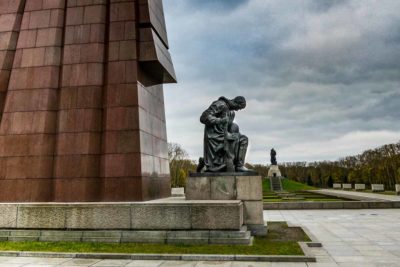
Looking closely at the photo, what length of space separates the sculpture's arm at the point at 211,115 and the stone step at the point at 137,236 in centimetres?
359

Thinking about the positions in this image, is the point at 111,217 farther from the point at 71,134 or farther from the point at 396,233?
the point at 396,233

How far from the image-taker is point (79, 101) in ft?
36.3

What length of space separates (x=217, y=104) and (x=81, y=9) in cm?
595

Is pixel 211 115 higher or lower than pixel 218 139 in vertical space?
higher

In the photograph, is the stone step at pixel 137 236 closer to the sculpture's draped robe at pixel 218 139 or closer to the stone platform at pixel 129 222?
the stone platform at pixel 129 222

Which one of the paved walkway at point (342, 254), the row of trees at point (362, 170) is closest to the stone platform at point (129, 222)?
the paved walkway at point (342, 254)

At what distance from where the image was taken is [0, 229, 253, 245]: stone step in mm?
8281

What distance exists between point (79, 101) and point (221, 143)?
4.88m

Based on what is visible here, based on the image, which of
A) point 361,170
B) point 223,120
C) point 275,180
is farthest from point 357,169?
point 223,120

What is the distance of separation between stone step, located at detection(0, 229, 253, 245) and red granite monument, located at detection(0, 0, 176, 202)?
1.63 m

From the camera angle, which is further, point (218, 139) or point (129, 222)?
point (218, 139)

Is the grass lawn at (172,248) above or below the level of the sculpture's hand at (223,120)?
below

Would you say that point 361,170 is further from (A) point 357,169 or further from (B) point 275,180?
(B) point 275,180

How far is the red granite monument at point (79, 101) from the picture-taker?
1059cm
